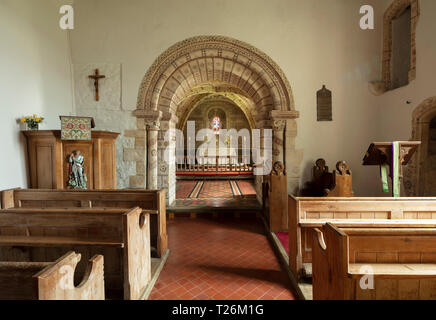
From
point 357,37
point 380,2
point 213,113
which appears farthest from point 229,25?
point 213,113

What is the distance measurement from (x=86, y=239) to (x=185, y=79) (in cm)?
449

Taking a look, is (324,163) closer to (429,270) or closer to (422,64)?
(422,64)

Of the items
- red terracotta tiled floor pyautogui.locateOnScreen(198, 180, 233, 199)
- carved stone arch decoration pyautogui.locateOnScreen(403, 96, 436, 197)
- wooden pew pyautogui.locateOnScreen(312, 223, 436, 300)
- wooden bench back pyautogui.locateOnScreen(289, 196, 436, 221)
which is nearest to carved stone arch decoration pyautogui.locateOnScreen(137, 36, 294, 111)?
carved stone arch decoration pyautogui.locateOnScreen(403, 96, 436, 197)

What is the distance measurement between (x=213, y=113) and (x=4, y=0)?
10763 millimetres

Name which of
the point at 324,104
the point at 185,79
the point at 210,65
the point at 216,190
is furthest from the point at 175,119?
the point at 324,104

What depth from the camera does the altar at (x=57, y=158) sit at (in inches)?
168

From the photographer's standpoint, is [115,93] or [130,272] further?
[115,93]

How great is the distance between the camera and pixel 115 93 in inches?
221

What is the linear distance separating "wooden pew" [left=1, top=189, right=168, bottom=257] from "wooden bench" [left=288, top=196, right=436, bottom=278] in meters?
1.88

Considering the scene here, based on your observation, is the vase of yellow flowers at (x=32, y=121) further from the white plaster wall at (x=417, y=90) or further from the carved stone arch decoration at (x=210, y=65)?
the white plaster wall at (x=417, y=90)

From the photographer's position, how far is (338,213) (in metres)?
2.96

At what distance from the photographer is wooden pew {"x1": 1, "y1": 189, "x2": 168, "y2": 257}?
11.7 feet
